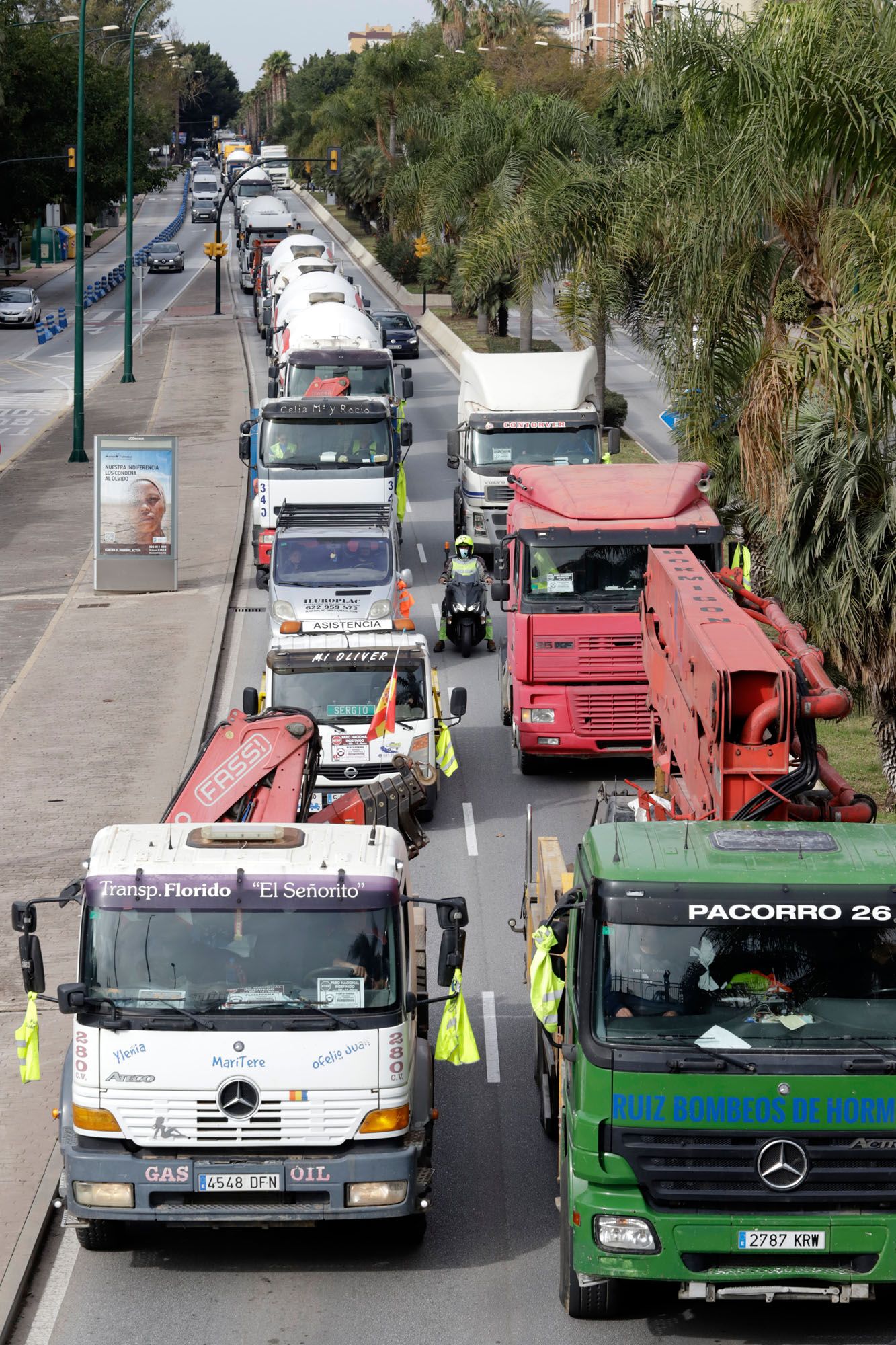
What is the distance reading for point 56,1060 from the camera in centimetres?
1288

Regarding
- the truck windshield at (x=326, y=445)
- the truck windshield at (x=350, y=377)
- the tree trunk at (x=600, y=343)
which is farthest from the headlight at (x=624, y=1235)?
the truck windshield at (x=350, y=377)

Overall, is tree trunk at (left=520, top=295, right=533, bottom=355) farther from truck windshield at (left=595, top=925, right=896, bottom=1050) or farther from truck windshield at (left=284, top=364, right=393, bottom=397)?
truck windshield at (left=595, top=925, right=896, bottom=1050)

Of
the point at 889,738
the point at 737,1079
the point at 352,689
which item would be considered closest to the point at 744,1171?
the point at 737,1079

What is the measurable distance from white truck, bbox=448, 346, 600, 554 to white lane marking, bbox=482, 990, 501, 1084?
15.3m

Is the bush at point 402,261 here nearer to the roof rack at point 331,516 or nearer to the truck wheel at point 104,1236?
the roof rack at point 331,516

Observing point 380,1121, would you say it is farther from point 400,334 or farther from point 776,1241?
point 400,334

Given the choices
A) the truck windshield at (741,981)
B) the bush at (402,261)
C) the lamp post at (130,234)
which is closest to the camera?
the truck windshield at (741,981)

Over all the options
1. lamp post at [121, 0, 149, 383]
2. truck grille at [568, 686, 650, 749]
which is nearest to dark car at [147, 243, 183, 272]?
lamp post at [121, 0, 149, 383]

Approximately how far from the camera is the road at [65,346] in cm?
4994

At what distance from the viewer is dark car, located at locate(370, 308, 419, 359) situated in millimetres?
57781

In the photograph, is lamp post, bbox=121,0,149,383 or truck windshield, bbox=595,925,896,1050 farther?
lamp post, bbox=121,0,149,383

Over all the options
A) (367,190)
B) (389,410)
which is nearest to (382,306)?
(367,190)

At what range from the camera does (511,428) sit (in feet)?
97.1

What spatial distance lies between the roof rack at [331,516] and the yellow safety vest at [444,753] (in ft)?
23.5
